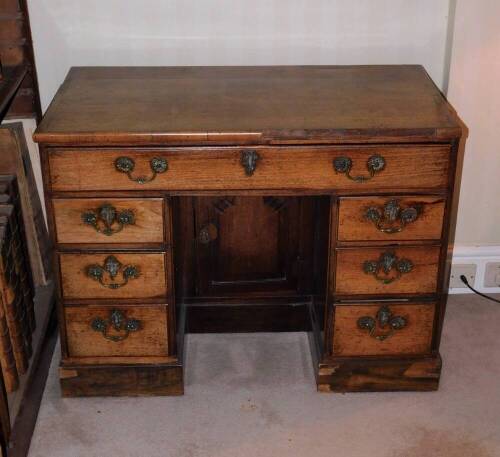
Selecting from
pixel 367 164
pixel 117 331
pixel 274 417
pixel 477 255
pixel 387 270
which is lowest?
pixel 274 417

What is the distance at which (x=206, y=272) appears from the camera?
A: 265 cm

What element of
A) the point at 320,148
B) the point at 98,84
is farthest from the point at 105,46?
the point at 320,148

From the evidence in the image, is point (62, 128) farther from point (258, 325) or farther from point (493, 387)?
point (493, 387)

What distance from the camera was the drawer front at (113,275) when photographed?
2.20 m

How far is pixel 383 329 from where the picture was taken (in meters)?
2.34

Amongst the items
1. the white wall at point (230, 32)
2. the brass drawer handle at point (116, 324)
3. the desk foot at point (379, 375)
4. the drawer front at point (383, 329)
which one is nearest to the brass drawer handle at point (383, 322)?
the drawer front at point (383, 329)

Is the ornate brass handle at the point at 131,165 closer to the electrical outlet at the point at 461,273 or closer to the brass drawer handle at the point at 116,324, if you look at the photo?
the brass drawer handle at the point at 116,324

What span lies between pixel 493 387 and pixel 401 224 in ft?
2.06

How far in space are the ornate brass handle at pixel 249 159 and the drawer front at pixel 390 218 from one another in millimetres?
253

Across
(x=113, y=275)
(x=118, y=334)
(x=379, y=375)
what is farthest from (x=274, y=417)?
(x=113, y=275)

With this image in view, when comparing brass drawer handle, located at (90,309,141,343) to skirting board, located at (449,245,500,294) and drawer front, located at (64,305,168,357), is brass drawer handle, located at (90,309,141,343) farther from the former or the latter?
skirting board, located at (449,245,500,294)

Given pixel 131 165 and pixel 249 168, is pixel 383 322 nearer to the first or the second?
pixel 249 168

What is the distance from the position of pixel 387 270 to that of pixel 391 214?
0.56 ft

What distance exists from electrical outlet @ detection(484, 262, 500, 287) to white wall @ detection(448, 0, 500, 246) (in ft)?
0.26
